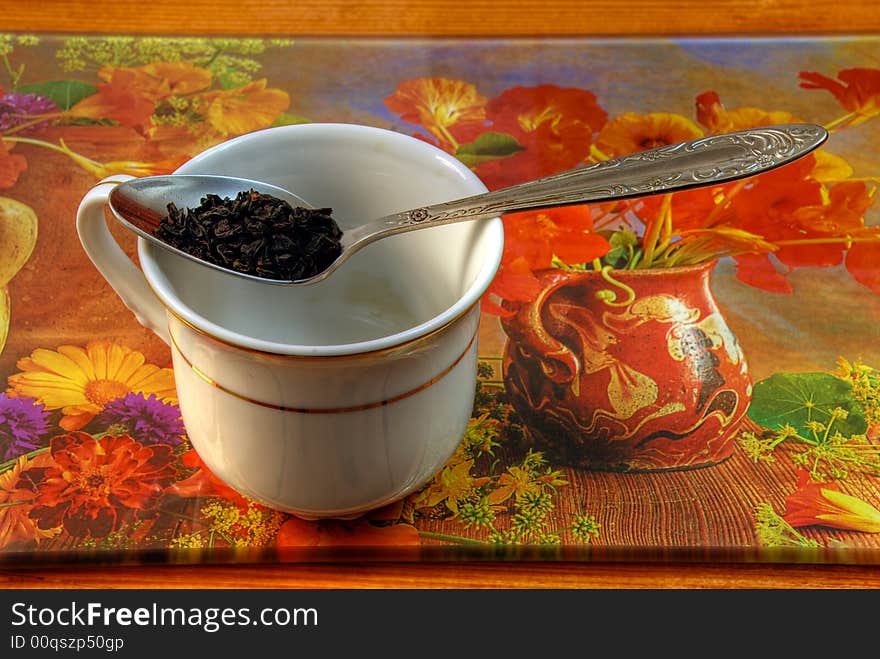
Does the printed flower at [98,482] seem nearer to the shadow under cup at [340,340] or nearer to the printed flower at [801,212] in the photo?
the shadow under cup at [340,340]

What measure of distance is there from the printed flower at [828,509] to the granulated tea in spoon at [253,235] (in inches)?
13.0

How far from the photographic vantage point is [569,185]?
2.05 ft

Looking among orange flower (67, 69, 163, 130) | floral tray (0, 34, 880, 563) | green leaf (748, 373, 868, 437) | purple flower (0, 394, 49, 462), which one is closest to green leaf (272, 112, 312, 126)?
floral tray (0, 34, 880, 563)

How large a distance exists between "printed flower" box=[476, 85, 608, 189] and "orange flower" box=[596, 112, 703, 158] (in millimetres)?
13

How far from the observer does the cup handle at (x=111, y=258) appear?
63 centimetres

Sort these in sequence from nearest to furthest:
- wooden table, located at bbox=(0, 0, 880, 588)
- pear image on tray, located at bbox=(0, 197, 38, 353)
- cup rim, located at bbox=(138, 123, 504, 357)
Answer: cup rim, located at bbox=(138, 123, 504, 357), pear image on tray, located at bbox=(0, 197, 38, 353), wooden table, located at bbox=(0, 0, 880, 588)

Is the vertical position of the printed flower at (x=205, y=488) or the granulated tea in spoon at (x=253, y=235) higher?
the granulated tea in spoon at (x=253, y=235)

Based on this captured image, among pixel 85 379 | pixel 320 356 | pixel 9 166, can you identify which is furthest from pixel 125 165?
pixel 320 356

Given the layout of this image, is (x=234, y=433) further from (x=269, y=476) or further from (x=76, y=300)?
(x=76, y=300)

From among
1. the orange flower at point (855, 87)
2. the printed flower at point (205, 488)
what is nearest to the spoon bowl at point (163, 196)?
the printed flower at point (205, 488)

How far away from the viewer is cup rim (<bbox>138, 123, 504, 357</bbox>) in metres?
0.53

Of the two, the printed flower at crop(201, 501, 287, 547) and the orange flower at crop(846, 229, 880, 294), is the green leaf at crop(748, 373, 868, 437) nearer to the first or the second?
the orange flower at crop(846, 229, 880, 294)

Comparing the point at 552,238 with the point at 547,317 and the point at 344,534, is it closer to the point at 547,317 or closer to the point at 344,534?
the point at 547,317

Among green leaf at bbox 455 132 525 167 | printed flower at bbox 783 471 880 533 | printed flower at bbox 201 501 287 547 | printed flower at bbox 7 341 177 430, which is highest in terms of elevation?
green leaf at bbox 455 132 525 167
